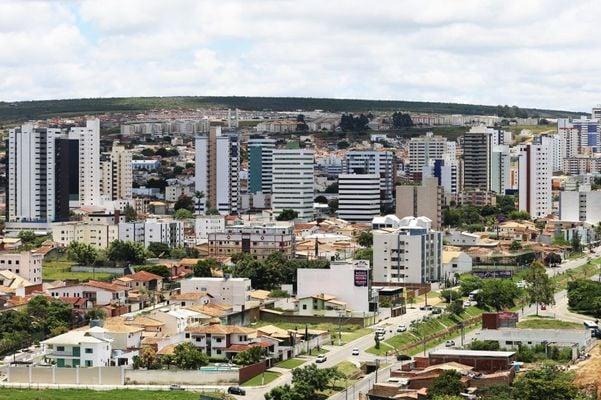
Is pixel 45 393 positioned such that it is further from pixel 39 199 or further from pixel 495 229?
pixel 495 229

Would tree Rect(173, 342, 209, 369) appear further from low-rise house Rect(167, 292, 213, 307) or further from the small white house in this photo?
the small white house

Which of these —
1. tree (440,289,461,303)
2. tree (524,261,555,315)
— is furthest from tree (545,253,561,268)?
tree (440,289,461,303)

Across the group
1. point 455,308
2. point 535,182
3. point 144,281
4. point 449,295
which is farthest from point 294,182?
point 455,308

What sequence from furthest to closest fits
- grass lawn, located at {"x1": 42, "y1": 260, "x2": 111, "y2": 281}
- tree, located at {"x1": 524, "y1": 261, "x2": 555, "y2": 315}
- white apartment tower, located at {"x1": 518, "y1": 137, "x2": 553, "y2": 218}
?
white apartment tower, located at {"x1": 518, "y1": 137, "x2": 553, "y2": 218}, grass lawn, located at {"x1": 42, "y1": 260, "x2": 111, "y2": 281}, tree, located at {"x1": 524, "y1": 261, "x2": 555, "y2": 315}

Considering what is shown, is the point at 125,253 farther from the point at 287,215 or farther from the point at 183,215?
the point at 287,215

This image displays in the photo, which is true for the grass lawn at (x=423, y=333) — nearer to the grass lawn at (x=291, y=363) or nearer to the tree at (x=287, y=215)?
the grass lawn at (x=291, y=363)

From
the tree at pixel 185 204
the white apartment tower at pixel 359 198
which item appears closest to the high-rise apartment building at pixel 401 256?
the white apartment tower at pixel 359 198

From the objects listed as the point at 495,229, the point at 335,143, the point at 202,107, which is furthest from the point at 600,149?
the point at 495,229
